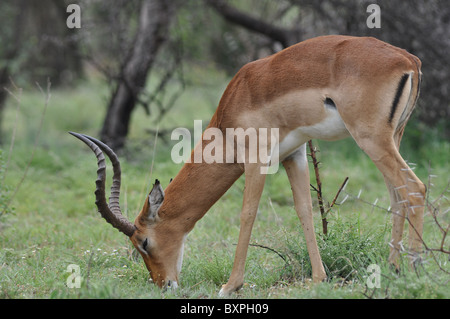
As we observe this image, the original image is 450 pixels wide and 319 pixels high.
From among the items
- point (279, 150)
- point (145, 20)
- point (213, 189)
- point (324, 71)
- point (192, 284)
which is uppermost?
point (145, 20)

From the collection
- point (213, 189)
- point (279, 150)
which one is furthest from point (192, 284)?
point (279, 150)

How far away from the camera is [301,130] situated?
147 inches

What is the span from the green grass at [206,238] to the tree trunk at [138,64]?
0.37 m

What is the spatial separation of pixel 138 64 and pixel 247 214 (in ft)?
17.5

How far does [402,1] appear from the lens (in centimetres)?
807

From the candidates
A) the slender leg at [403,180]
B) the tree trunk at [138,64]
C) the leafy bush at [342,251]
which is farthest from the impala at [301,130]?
the tree trunk at [138,64]

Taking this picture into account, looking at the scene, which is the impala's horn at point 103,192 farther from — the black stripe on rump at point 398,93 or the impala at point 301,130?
the black stripe on rump at point 398,93

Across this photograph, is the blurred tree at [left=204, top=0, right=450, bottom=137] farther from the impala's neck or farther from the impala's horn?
the impala's horn

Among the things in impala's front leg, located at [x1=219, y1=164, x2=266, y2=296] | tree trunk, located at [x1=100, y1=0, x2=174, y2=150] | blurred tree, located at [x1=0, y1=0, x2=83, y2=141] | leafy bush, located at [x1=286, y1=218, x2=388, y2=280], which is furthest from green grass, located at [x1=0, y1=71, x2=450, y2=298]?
blurred tree, located at [x1=0, y1=0, x2=83, y2=141]

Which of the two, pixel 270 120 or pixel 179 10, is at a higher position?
pixel 179 10

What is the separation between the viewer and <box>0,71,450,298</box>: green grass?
12.4 ft
